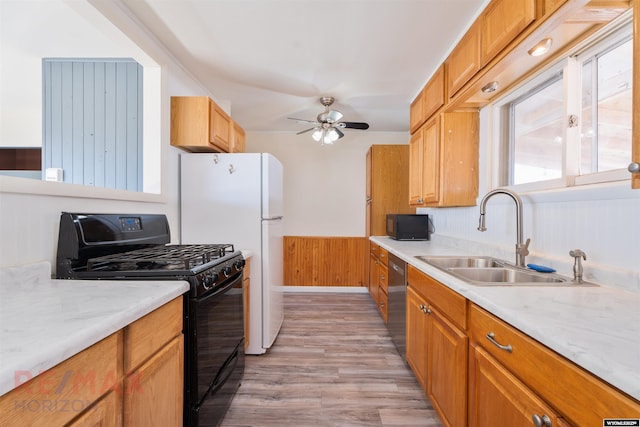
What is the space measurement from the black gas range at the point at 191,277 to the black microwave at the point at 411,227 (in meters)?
1.82

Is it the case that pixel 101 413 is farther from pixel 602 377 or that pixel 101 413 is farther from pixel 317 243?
pixel 317 243

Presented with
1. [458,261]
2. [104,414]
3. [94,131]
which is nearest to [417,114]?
[458,261]

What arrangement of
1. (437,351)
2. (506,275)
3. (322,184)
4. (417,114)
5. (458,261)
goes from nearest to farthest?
(437,351) < (506,275) < (458,261) < (417,114) < (322,184)

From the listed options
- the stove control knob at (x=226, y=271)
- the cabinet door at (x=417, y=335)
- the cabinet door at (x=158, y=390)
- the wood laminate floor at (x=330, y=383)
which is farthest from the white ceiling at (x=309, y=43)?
the wood laminate floor at (x=330, y=383)

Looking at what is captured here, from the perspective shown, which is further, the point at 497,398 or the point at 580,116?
the point at 580,116

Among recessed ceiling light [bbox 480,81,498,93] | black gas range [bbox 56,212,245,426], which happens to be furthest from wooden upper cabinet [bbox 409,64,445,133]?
black gas range [bbox 56,212,245,426]

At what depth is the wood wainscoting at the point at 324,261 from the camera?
4.08 meters

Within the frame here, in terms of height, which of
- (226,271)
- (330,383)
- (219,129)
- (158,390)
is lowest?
(330,383)

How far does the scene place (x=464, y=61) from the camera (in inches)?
67.4

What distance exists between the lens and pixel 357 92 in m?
2.80

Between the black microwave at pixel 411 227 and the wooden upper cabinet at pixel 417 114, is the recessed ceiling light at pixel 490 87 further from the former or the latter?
the black microwave at pixel 411 227

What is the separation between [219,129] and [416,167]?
1.88 meters

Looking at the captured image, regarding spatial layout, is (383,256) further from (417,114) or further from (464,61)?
(464,61)

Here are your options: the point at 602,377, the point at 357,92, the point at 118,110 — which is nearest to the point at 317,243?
the point at 357,92
